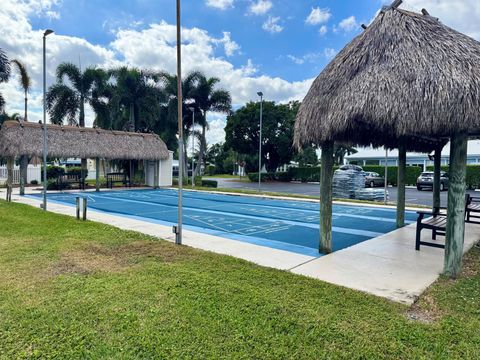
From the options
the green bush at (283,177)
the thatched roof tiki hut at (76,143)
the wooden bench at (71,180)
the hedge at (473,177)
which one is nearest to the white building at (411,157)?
the hedge at (473,177)

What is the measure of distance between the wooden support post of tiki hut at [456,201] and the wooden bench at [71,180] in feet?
72.3

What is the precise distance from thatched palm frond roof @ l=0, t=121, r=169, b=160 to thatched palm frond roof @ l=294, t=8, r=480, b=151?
57.2ft

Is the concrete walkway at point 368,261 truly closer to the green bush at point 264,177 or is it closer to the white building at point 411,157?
the white building at point 411,157

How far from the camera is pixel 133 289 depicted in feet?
14.6

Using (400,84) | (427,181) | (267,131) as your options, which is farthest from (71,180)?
(427,181)

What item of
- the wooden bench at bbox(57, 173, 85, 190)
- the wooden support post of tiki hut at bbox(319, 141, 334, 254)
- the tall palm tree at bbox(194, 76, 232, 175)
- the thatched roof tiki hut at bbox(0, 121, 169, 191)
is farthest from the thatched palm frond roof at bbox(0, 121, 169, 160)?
the wooden support post of tiki hut at bbox(319, 141, 334, 254)

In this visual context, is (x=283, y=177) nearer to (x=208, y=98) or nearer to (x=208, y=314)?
(x=208, y=98)

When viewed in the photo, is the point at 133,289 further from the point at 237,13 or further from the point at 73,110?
the point at 73,110

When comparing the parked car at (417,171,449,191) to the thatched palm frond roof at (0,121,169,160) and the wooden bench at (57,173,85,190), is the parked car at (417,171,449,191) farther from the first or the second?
the wooden bench at (57,173,85,190)

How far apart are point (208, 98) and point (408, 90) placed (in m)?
28.7

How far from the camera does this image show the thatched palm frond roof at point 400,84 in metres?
4.82

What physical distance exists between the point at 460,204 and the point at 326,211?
2.29 meters

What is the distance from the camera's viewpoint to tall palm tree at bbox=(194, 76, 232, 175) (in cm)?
3216

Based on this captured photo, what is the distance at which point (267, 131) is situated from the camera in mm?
37375
